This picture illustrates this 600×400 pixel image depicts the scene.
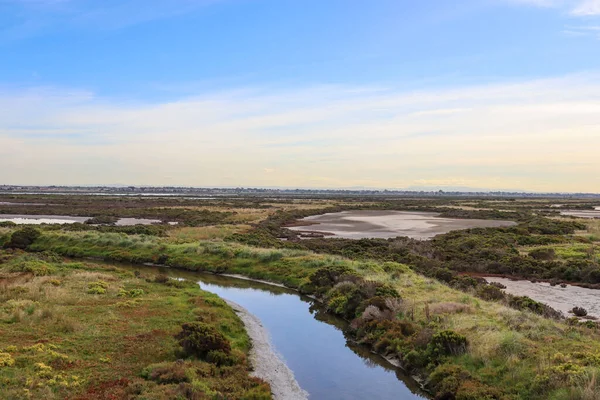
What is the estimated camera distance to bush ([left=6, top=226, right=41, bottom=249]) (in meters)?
49.2

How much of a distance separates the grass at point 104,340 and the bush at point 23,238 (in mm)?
23342

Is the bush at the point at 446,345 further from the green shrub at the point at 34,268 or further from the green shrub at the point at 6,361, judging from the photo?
the green shrub at the point at 34,268

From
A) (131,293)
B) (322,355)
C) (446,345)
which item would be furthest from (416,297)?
(131,293)

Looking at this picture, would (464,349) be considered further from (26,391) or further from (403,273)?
(403,273)

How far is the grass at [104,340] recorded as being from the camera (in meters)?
13.4

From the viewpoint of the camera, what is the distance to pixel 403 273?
111 feet

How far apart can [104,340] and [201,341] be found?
3.95m

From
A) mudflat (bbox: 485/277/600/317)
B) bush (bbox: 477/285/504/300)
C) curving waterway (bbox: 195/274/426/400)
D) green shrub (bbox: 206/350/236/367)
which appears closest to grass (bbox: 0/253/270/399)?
green shrub (bbox: 206/350/236/367)

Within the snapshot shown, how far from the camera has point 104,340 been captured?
1775 cm

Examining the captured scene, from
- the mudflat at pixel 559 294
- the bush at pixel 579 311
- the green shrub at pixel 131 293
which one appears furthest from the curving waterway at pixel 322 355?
the mudflat at pixel 559 294

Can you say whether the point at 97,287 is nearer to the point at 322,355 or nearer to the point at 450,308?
the point at 322,355

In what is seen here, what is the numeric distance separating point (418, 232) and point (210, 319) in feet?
170

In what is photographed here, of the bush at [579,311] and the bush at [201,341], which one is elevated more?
the bush at [201,341]

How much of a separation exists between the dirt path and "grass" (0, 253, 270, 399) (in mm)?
Result: 579
